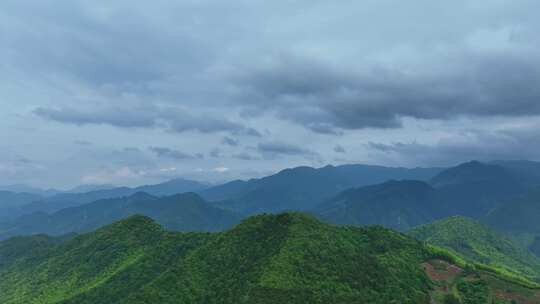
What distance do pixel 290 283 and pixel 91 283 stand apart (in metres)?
95.4

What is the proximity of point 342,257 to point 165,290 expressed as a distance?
57453 mm

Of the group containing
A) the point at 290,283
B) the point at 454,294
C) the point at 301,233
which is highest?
the point at 301,233

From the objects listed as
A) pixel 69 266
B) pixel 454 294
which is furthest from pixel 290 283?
pixel 69 266

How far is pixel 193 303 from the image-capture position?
132250 millimetres

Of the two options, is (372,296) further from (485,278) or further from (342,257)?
(485,278)

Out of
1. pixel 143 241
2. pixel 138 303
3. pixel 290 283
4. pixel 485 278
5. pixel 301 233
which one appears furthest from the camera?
pixel 143 241

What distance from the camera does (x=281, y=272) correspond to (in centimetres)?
12575

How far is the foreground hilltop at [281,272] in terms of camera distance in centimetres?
12488

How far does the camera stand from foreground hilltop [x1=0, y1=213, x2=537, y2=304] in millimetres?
124875

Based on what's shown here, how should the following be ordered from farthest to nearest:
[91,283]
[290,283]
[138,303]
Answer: [91,283] → [138,303] → [290,283]

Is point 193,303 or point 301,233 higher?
point 301,233

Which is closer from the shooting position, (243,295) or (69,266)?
(243,295)

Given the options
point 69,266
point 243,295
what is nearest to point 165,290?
point 243,295

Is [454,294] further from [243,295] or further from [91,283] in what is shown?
[91,283]
